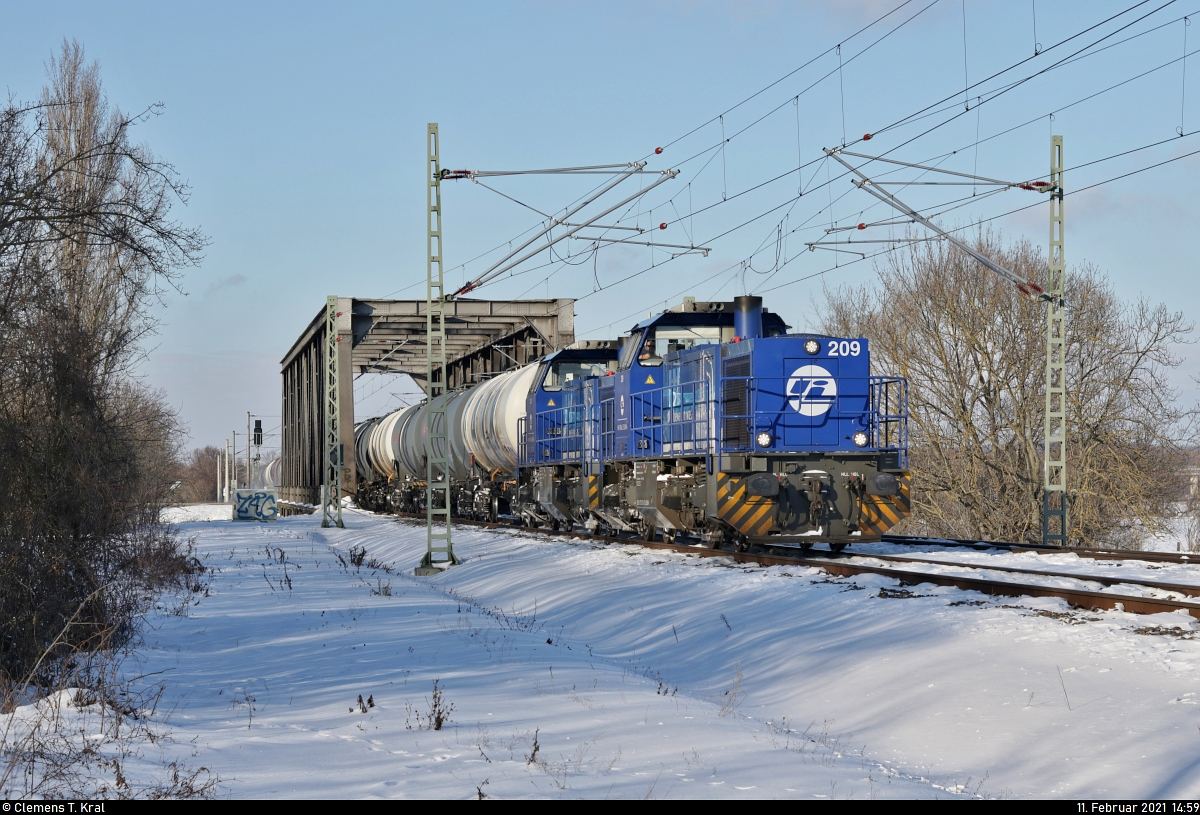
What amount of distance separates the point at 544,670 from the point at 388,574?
9.96m

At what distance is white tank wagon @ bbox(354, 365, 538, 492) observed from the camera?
25688mm

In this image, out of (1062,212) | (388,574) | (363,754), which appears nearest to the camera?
(363,754)

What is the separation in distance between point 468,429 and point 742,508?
15.2 metres

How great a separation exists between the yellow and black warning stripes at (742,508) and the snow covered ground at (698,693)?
5.39 ft

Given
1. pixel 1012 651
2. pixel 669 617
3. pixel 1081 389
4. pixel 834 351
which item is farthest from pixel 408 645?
pixel 1081 389

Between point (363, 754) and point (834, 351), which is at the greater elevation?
point (834, 351)

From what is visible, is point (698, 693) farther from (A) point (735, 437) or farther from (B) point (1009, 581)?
(A) point (735, 437)

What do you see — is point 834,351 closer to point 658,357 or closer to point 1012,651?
point 658,357

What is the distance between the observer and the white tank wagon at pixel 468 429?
84.3ft

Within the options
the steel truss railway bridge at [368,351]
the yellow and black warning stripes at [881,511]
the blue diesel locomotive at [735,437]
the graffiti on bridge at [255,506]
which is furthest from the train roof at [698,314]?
the graffiti on bridge at [255,506]

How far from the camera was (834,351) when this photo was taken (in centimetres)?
1595

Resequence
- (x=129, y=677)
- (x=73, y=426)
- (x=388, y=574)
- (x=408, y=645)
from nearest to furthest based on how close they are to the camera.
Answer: (x=129, y=677)
(x=408, y=645)
(x=73, y=426)
(x=388, y=574)

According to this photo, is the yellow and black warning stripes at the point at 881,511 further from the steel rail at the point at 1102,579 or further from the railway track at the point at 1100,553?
the railway track at the point at 1100,553

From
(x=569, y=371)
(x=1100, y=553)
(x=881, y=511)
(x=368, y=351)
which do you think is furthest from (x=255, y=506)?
(x=1100, y=553)
